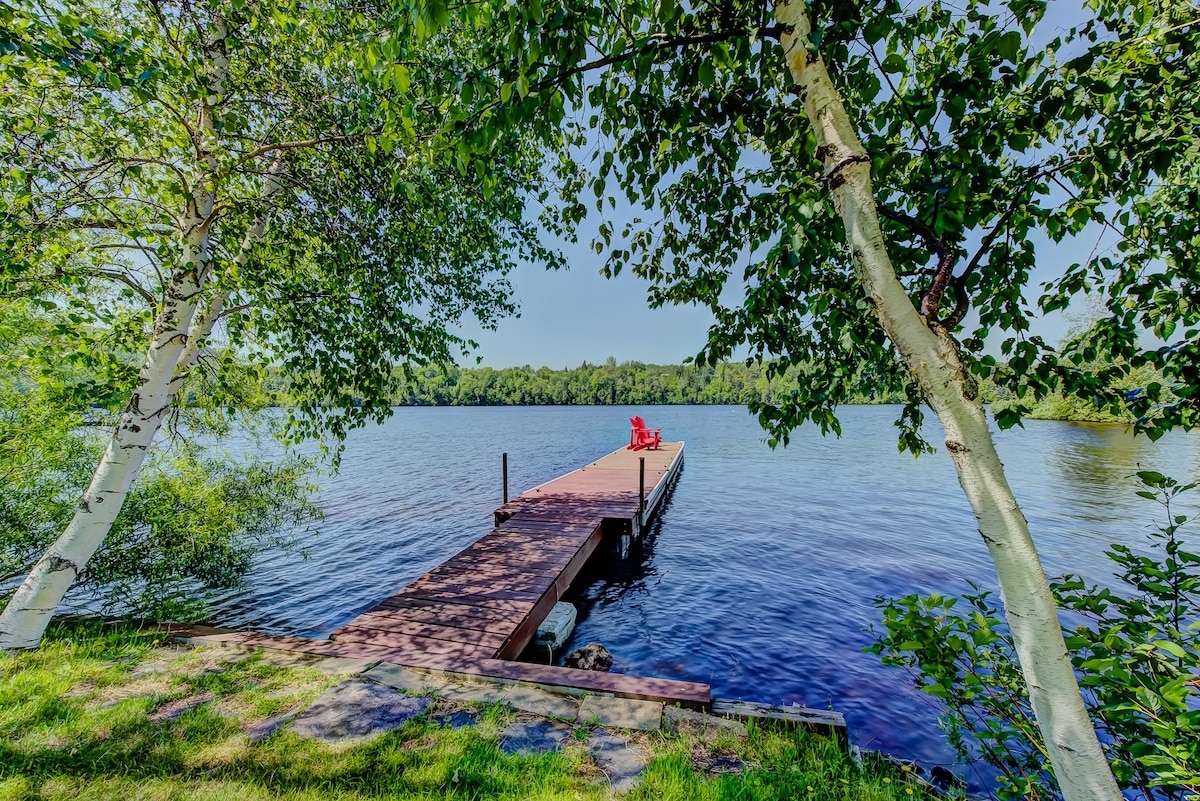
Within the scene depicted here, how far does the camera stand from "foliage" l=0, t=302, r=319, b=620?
5.49 m

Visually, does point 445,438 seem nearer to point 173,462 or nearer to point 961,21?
point 173,462

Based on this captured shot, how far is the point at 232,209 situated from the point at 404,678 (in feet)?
15.8

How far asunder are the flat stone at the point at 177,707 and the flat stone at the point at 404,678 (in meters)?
1.14

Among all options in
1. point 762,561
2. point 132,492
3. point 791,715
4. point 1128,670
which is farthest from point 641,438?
point 1128,670

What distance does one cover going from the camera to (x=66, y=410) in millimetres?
5371

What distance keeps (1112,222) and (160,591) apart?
41.9 feet

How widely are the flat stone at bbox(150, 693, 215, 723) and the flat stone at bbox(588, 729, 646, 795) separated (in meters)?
3.05

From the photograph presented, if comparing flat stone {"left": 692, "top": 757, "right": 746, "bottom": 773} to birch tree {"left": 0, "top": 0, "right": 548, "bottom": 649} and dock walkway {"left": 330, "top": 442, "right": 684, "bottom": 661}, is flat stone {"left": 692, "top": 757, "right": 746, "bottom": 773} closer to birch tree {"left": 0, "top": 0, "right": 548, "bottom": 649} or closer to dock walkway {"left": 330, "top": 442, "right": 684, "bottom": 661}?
dock walkway {"left": 330, "top": 442, "right": 684, "bottom": 661}

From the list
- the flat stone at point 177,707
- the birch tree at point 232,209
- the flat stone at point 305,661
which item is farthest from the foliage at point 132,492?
the flat stone at point 177,707

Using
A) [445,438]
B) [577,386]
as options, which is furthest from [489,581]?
[577,386]

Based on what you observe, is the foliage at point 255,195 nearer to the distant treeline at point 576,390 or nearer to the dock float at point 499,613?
the dock float at point 499,613

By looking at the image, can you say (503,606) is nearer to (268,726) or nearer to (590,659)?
(590,659)

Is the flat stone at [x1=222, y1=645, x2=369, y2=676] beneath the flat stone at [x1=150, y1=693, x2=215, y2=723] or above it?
beneath

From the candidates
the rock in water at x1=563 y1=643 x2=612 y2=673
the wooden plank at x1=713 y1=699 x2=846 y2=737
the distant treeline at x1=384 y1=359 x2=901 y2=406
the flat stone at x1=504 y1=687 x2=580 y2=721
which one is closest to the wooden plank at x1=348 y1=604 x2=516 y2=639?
the rock in water at x1=563 y1=643 x2=612 y2=673
